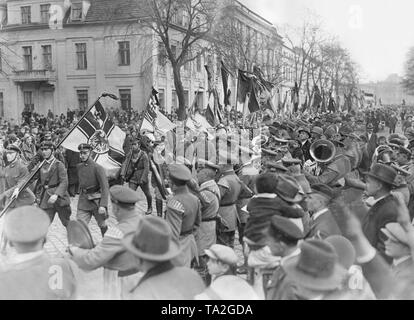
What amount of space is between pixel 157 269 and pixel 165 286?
12 cm

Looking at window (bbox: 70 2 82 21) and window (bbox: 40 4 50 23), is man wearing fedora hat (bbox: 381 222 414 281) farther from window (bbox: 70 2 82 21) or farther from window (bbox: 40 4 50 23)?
window (bbox: 40 4 50 23)

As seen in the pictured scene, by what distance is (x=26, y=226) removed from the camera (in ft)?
11.4

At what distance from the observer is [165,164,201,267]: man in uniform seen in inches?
206

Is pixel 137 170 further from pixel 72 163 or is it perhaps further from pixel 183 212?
pixel 183 212

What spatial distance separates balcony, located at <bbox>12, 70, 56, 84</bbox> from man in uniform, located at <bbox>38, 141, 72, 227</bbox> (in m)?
31.8

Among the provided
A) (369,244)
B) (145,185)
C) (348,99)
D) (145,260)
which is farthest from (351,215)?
(348,99)

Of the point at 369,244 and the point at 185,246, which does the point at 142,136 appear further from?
the point at 369,244

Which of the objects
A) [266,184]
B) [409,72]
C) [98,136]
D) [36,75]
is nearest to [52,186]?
[98,136]

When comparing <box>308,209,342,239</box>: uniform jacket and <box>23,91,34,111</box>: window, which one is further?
<box>23,91,34,111</box>: window

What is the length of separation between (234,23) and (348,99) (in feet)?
72.4

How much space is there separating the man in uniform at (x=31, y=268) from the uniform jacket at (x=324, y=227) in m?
2.22

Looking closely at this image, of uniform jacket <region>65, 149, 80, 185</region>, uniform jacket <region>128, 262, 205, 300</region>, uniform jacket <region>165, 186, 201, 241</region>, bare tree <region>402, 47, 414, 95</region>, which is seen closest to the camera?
uniform jacket <region>128, 262, 205, 300</region>

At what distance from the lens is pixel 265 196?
4.88m

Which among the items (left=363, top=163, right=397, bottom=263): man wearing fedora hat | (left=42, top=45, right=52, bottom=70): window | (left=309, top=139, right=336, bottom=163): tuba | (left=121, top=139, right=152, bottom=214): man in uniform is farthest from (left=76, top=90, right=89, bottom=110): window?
(left=363, top=163, right=397, bottom=263): man wearing fedora hat
